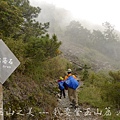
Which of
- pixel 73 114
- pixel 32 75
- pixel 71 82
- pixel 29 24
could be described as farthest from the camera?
pixel 29 24

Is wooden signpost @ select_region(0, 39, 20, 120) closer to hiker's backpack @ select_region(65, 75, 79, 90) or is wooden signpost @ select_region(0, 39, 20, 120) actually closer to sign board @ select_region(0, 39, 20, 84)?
sign board @ select_region(0, 39, 20, 84)

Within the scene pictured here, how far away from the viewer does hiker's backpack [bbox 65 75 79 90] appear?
698 centimetres

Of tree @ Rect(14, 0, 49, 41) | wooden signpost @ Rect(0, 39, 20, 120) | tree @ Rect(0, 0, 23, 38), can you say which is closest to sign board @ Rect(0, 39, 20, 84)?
wooden signpost @ Rect(0, 39, 20, 120)

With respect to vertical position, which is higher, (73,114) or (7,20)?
(7,20)

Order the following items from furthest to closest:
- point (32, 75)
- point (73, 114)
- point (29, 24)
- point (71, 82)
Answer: point (29, 24), point (32, 75), point (71, 82), point (73, 114)

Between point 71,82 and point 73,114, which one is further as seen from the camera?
point 71,82

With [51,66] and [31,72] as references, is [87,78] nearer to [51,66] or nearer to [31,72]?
[51,66]

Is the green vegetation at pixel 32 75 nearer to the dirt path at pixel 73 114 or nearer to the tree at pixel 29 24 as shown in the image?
the tree at pixel 29 24

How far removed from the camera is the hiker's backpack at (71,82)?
698 cm

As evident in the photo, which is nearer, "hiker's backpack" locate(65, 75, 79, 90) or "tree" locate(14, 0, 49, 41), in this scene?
"hiker's backpack" locate(65, 75, 79, 90)

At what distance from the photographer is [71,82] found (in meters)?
7.11

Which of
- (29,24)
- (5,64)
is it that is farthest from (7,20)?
(5,64)

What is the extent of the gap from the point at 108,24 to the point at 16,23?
30.8 metres

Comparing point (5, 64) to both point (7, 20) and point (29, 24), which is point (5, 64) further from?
point (29, 24)
